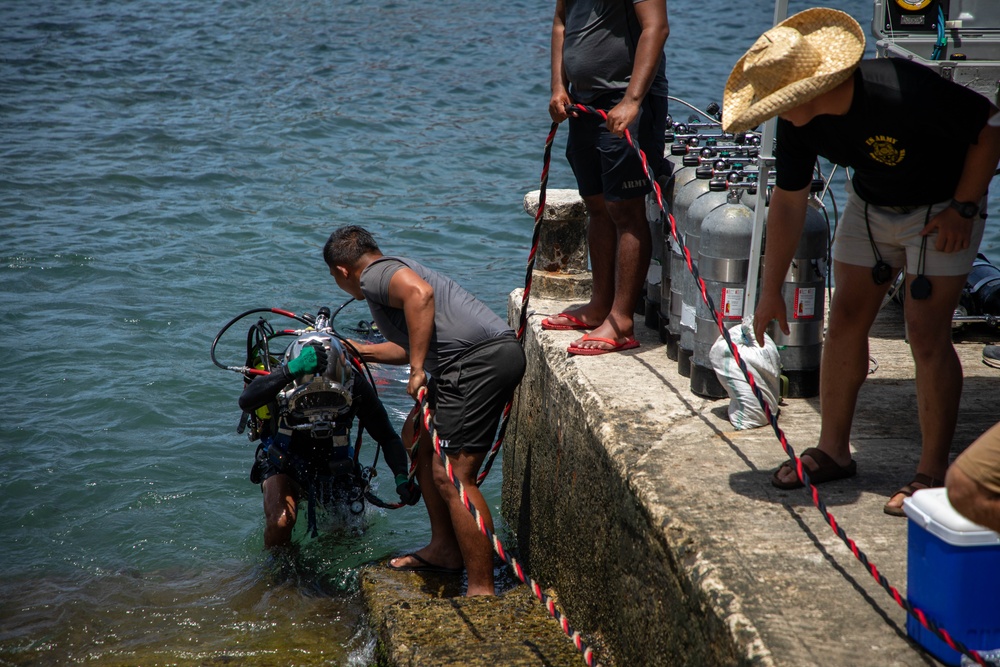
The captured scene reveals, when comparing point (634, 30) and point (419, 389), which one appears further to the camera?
point (634, 30)

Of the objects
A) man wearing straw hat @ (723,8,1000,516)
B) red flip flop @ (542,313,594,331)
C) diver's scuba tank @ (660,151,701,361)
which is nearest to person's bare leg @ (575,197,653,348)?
diver's scuba tank @ (660,151,701,361)

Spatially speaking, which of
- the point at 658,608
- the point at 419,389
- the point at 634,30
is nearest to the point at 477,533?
the point at 419,389

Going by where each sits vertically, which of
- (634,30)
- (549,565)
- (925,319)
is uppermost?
(634,30)

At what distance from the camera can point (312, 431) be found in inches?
204

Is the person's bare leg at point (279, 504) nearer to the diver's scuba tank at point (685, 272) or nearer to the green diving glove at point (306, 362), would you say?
the green diving glove at point (306, 362)

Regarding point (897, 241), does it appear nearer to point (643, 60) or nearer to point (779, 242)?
point (779, 242)

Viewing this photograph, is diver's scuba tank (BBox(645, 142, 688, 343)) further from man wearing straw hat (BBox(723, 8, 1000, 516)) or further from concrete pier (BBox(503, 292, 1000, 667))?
man wearing straw hat (BBox(723, 8, 1000, 516))

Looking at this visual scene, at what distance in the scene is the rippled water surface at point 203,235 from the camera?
5.62 metres

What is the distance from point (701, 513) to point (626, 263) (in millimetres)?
1947

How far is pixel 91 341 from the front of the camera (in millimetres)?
9219

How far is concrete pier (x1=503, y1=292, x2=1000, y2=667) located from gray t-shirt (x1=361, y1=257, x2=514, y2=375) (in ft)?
1.73

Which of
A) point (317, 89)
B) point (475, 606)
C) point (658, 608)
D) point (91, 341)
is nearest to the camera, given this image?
point (658, 608)

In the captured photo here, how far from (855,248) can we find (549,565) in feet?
7.54

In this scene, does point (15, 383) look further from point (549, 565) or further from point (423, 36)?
point (423, 36)
